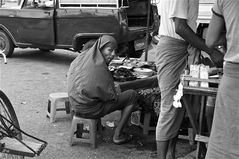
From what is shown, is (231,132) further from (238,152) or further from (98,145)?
(98,145)

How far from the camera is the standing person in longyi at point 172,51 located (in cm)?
342

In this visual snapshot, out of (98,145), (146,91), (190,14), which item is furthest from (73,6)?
(190,14)

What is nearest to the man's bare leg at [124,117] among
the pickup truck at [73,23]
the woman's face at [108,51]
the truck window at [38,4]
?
the woman's face at [108,51]

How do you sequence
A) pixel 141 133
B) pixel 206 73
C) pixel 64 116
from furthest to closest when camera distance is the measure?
1. pixel 64 116
2. pixel 141 133
3. pixel 206 73

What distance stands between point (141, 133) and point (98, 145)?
62cm

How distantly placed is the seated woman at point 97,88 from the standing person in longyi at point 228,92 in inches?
68.5

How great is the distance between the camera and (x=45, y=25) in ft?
Answer: 28.3

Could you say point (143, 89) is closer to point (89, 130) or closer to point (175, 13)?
point (89, 130)

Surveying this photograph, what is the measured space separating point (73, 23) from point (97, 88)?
13.8 ft

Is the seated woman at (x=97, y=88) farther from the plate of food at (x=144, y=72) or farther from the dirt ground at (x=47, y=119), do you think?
the plate of food at (x=144, y=72)

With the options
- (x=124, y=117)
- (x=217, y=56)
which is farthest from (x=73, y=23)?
(x=217, y=56)

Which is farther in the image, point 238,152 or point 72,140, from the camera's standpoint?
point 72,140

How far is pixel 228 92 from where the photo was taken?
2730mm

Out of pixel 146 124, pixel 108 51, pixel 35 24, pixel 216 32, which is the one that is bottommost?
pixel 146 124
